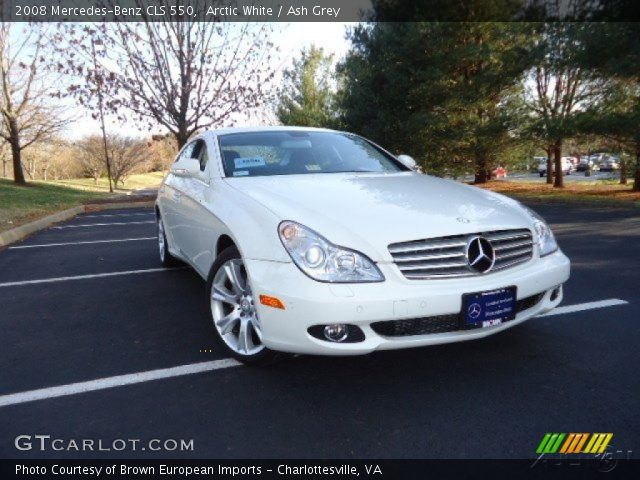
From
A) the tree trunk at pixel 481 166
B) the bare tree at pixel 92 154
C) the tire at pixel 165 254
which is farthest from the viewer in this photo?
the bare tree at pixel 92 154

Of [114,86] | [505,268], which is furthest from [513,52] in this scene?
[505,268]

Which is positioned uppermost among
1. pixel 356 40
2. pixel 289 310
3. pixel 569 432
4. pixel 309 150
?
pixel 356 40

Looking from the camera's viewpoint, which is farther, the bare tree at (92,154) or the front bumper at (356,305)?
the bare tree at (92,154)

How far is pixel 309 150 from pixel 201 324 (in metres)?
1.71

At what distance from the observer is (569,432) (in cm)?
220

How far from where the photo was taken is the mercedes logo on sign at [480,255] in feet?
8.43

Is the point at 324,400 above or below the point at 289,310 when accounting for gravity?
below

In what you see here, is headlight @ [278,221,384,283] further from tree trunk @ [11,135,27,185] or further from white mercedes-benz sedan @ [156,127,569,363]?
tree trunk @ [11,135,27,185]

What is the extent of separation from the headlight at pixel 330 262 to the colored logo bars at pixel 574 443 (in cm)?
104

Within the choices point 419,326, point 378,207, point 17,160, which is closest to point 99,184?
point 17,160

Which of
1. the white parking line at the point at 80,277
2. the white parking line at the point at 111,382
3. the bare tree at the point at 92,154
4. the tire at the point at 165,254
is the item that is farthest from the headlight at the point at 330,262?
the bare tree at the point at 92,154

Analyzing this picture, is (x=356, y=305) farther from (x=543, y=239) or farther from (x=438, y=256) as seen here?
(x=543, y=239)

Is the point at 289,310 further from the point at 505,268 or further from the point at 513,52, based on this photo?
the point at 513,52

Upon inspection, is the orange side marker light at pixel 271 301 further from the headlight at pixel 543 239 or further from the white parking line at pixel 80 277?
the white parking line at pixel 80 277
